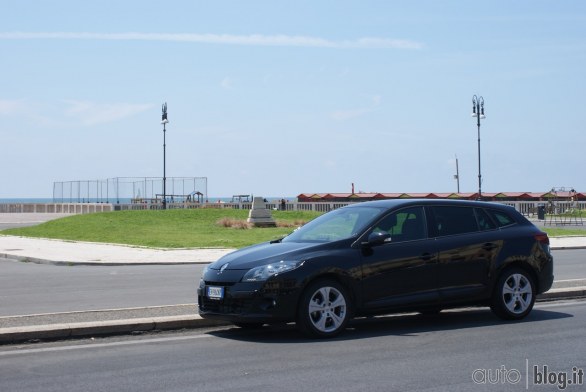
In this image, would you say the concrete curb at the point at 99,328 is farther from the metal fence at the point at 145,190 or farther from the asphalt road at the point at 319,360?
the metal fence at the point at 145,190

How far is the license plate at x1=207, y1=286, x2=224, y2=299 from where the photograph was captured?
10.1 meters

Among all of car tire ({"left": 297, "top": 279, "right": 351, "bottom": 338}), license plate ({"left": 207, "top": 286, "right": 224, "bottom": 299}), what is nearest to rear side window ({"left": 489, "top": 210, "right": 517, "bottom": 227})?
car tire ({"left": 297, "top": 279, "right": 351, "bottom": 338})

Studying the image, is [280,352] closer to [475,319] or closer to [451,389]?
[451,389]

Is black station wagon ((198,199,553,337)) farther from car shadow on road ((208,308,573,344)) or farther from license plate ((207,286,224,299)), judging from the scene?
car shadow on road ((208,308,573,344))

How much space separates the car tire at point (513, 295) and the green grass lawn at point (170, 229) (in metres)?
17.6

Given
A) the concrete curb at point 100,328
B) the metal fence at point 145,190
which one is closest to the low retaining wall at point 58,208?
the metal fence at point 145,190

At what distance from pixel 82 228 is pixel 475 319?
93.3 ft

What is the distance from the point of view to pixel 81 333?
10.2 meters

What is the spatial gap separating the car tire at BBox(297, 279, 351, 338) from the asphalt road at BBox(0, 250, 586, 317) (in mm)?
4027

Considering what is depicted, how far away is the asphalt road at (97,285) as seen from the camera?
13.6m

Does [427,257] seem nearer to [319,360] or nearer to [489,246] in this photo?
[489,246]

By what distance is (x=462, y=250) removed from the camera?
440 inches

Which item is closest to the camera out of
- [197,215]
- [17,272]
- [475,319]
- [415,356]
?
[415,356]

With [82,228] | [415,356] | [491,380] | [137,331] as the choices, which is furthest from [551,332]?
[82,228]
